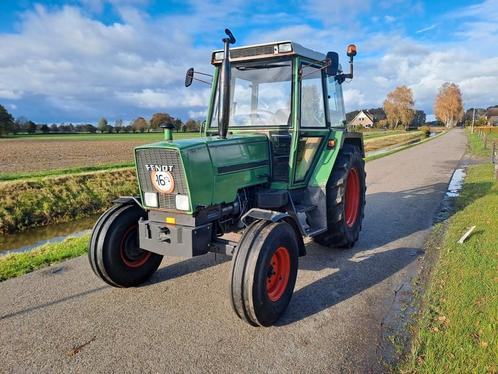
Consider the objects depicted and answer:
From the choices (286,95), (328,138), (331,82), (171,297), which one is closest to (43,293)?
(171,297)

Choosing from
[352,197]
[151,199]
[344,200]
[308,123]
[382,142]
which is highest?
[308,123]

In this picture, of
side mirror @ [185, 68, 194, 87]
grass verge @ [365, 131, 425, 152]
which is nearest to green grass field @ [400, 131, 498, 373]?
side mirror @ [185, 68, 194, 87]

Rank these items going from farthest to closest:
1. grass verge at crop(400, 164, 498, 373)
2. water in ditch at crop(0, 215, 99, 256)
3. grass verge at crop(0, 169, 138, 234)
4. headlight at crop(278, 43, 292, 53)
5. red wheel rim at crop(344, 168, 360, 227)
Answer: grass verge at crop(0, 169, 138, 234), water in ditch at crop(0, 215, 99, 256), red wheel rim at crop(344, 168, 360, 227), headlight at crop(278, 43, 292, 53), grass verge at crop(400, 164, 498, 373)

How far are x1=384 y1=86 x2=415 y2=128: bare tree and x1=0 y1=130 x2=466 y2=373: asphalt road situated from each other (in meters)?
79.3

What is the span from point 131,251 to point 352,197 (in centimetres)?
340

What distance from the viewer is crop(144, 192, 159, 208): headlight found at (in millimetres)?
4038

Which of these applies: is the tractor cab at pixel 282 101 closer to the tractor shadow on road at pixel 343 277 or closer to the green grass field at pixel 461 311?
the tractor shadow on road at pixel 343 277

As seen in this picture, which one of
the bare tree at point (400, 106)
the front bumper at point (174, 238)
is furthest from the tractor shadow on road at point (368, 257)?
the bare tree at point (400, 106)

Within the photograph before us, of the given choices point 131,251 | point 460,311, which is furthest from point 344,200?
point 131,251

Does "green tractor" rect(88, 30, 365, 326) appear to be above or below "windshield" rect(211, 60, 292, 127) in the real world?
below

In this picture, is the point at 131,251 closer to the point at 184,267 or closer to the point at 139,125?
the point at 184,267

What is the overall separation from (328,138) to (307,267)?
171cm

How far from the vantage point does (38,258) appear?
5305 mm

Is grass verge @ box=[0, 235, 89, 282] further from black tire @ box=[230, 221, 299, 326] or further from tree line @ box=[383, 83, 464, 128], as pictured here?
tree line @ box=[383, 83, 464, 128]
